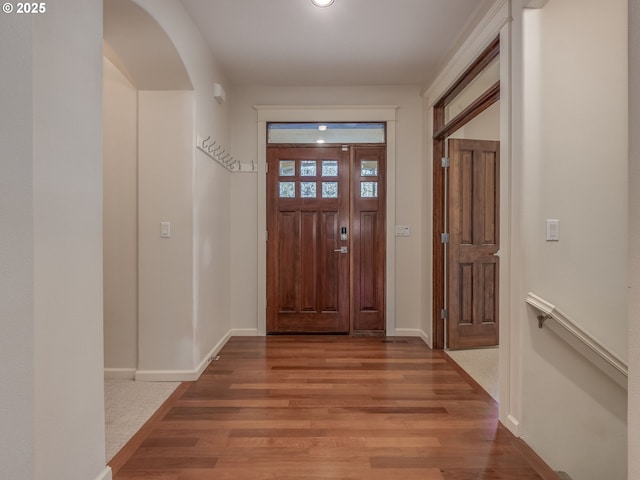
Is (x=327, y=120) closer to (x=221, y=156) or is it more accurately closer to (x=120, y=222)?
(x=221, y=156)

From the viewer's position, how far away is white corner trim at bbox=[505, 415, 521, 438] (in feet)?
6.31

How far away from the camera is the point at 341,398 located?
2.39m

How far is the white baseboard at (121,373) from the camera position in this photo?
2693mm

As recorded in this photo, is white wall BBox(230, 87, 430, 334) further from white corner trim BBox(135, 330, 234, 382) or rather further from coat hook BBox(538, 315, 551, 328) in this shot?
coat hook BBox(538, 315, 551, 328)

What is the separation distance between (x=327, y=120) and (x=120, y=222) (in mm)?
2287

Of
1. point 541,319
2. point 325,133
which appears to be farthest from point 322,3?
point 541,319

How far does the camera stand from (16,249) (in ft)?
3.55

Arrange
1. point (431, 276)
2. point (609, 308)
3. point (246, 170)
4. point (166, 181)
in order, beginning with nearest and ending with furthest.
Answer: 1. point (609, 308)
2. point (166, 181)
3. point (431, 276)
4. point (246, 170)

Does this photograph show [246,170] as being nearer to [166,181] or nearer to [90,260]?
[166,181]

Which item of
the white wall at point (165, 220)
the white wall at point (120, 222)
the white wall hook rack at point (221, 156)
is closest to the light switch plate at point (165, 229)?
the white wall at point (165, 220)

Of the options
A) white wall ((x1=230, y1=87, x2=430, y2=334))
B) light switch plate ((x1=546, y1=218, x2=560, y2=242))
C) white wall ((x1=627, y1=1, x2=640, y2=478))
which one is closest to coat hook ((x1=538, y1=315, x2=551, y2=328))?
light switch plate ((x1=546, y1=218, x2=560, y2=242))

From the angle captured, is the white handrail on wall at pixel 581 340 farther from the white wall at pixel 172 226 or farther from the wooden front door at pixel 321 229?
the white wall at pixel 172 226

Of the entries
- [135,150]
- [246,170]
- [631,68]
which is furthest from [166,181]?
[631,68]

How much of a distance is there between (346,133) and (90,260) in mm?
3026
